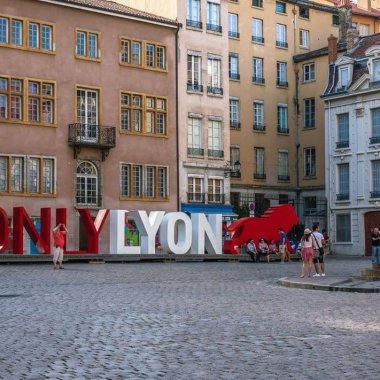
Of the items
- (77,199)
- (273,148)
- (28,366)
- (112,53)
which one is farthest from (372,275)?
(273,148)

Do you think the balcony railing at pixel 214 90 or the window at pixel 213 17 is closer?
the balcony railing at pixel 214 90

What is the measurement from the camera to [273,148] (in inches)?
2389

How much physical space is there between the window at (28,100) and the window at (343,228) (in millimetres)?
19797

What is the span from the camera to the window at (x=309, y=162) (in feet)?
201

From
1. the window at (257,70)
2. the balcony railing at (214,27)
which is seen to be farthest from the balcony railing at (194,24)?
the window at (257,70)

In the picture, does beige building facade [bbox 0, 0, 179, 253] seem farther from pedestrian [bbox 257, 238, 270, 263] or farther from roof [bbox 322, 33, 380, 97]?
roof [bbox 322, 33, 380, 97]

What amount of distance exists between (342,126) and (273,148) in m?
6.42

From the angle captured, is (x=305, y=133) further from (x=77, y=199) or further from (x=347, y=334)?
(x=347, y=334)

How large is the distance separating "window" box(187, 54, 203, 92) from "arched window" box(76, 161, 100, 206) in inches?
341

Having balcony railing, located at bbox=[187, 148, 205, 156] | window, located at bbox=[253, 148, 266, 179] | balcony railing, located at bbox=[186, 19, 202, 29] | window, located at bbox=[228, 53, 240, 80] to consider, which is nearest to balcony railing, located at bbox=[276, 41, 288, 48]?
window, located at bbox=[228, 53, 240, 80]

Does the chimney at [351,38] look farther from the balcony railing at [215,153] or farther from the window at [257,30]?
the balcony railing at [215,153]

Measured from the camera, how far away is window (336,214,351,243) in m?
54.8

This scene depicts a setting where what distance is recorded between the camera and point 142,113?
49.2 meters

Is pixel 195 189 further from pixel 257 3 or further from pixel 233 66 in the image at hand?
pixel 257 3
